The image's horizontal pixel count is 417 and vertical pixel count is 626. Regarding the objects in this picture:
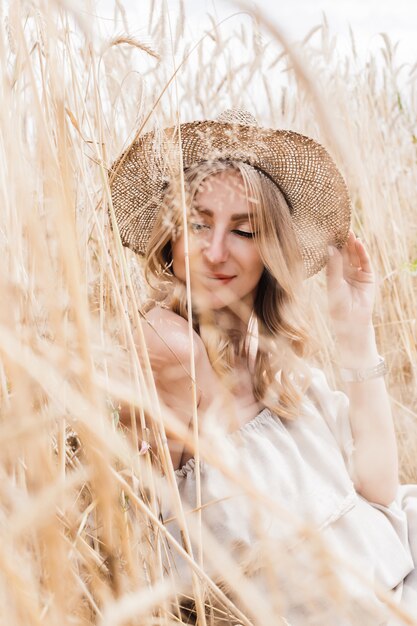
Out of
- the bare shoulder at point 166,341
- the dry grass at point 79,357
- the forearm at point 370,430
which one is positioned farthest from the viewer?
the forearm at point 370,430

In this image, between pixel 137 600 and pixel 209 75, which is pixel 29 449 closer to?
pixel 137 600

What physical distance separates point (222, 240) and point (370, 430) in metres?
0.57

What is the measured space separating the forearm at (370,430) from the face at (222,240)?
37 centimetres

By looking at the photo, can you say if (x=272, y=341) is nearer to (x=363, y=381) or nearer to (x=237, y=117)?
(x=363, y=381)

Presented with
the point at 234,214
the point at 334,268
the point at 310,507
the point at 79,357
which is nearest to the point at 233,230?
the point at 234,214

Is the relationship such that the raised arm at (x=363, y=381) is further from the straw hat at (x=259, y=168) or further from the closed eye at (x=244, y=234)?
the closed eye at (x=244, y=234)

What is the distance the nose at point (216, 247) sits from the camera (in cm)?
107

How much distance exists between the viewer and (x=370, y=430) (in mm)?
1321

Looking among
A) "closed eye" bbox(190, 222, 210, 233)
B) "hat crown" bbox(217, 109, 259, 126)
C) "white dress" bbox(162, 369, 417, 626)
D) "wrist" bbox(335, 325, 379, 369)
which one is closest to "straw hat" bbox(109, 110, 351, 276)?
"hat crown" bbox(217, 109, 259, 126)

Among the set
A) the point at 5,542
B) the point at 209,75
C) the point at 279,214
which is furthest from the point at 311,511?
the point at 209,75

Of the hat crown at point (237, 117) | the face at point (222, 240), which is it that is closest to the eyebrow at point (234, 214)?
the face at point (222, 240)

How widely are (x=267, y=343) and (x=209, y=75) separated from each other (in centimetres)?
106

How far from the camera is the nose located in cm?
107

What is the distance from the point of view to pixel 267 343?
4.01ft
